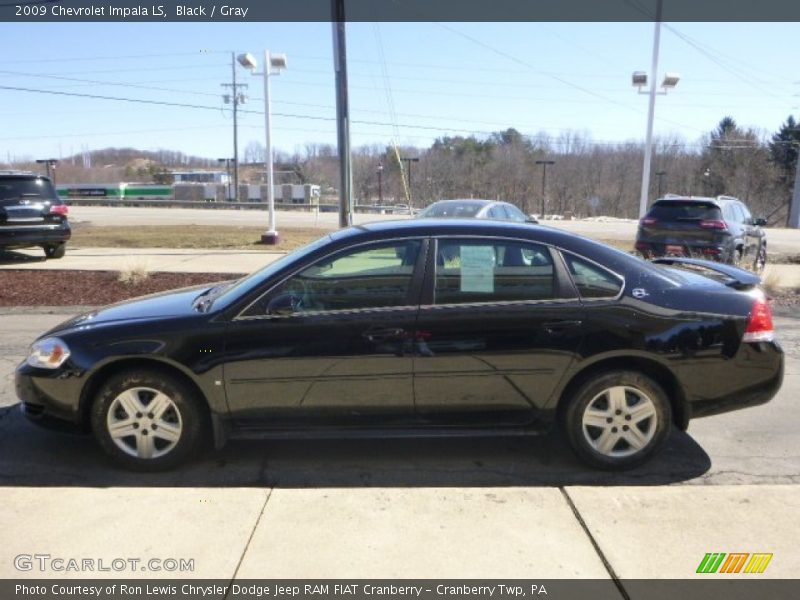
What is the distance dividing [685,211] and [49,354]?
36.7 feet

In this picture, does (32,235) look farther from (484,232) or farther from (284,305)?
(484,232)

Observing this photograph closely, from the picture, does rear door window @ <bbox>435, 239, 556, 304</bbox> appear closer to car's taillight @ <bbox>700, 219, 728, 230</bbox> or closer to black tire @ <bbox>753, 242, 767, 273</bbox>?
car's taillight @ <bbox>700, 219, 728, 230</bbox>

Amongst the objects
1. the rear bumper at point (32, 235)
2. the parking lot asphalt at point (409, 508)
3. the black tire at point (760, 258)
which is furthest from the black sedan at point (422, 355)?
the black tire at point (760, 258)

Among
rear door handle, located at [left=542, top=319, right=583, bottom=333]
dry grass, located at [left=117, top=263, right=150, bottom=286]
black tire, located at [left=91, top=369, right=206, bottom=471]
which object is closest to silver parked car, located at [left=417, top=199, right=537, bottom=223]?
dry grass, located at [left=117, top=263, right=150, bottom=286]

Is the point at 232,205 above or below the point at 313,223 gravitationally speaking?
above

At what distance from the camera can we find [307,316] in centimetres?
363

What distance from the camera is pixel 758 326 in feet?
12.4

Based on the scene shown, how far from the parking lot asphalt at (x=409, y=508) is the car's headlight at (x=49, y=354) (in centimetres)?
66

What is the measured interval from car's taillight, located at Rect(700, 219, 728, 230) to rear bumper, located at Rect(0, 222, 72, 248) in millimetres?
12749

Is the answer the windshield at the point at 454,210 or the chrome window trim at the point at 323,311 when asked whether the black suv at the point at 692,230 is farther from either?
the chrome window trim at the point at 323,311

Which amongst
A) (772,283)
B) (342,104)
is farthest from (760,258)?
(342,104)

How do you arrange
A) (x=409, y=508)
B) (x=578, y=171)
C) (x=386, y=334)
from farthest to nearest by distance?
(x=578, y=171)
(x=386, y=334)
(x=409, y=508)

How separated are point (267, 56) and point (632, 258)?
15066 millimetres

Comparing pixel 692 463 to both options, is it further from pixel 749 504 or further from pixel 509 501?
pixel 509 501
